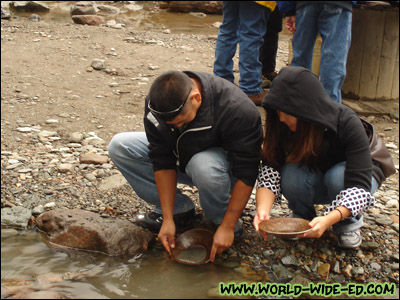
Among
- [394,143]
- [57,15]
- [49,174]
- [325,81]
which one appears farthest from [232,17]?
[57,15]

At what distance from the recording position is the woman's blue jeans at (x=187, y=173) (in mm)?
2441

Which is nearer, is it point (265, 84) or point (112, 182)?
point (112, 182)

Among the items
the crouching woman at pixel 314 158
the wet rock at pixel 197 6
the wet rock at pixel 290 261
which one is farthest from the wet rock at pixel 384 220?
the wet rock at pixel 197 6

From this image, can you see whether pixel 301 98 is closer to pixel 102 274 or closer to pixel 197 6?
pixel 102 274

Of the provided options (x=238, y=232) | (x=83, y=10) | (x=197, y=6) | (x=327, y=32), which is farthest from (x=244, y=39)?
(x=197, y=6)

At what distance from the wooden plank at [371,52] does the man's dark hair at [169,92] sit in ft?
9.69

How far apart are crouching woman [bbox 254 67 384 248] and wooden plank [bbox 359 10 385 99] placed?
2491 mm

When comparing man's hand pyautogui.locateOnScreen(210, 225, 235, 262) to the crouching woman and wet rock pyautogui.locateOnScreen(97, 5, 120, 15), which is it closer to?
the crouching woman

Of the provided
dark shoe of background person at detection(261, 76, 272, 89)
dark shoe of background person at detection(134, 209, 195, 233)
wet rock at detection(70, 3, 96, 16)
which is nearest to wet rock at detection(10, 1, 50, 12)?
wet rock at detection(70, 3, 96, 16)

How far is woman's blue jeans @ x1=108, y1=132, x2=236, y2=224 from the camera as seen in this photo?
96.1 inches

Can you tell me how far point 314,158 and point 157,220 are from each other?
0.93m

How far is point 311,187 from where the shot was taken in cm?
253

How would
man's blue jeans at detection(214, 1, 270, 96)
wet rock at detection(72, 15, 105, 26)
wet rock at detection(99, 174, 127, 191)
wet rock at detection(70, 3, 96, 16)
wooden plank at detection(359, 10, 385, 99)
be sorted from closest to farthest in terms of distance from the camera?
wet rock at detection(99, 174, 127, 191)
man's blue jeans at detection(214, 1, 270, 96)
wooden plank at detection(359, 10, 385, 99)
wet rock at detection(72, 15, 105, 26)
wet rock at detection(70, 3, 96, 16)

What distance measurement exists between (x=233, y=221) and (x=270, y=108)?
0.56 meters
